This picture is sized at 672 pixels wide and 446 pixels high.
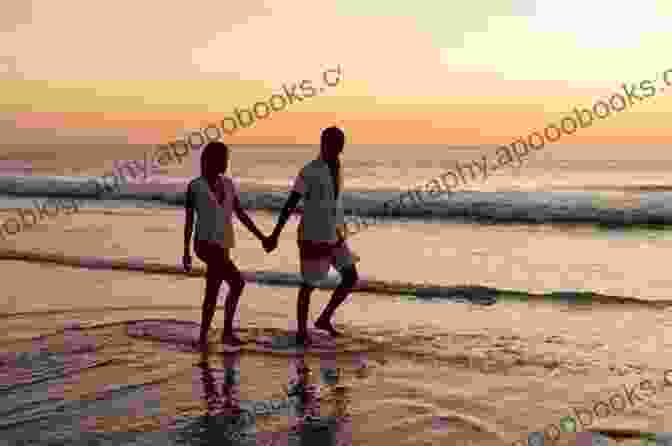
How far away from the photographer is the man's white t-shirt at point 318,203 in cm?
727

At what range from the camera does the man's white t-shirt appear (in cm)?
727

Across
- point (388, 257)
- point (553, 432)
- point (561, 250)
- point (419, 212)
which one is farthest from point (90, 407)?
point (419, 212)

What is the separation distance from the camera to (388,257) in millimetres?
14320

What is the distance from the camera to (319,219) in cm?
735

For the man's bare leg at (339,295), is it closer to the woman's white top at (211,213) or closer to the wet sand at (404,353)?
the wet sand at (404,353)

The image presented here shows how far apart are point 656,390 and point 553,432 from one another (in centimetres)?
147

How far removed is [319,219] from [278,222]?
0.43 metres

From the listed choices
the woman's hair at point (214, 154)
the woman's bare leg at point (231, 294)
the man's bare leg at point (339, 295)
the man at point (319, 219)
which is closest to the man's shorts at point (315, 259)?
the man at point (319, 219)

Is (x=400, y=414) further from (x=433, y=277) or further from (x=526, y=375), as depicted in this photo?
(x=433, y=277)

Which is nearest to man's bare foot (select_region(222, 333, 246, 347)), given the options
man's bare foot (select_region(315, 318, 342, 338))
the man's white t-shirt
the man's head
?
man's bare foot (select_region(315, 318, 342, 338))

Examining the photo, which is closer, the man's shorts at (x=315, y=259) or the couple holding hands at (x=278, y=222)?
the couple holding hands at (x=278, y=222)

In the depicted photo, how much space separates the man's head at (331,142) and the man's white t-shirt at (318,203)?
10cm

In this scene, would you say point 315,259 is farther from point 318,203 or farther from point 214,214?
point 214,214

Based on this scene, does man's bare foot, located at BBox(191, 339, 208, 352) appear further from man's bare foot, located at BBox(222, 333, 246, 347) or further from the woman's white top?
the woman's white top
